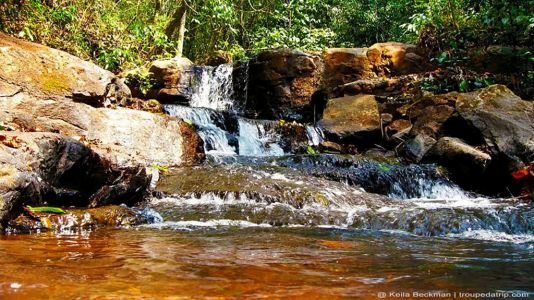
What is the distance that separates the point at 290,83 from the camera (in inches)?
504

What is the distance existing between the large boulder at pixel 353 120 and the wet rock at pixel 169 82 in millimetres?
4640

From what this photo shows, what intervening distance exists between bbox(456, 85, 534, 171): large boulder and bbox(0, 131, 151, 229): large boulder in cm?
638

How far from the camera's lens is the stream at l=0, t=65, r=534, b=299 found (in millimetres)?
2006

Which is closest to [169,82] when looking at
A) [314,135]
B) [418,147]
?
[314,135]

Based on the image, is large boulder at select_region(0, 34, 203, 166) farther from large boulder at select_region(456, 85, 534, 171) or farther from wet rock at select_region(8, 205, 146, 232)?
large boulder at select_region(456, 85, 534, 171)

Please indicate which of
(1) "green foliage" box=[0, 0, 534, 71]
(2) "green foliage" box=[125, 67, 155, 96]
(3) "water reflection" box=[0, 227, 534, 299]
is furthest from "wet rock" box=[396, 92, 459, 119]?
(3) "water reflection" box=[0, 227, 534, 299]

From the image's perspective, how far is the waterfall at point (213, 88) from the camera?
43.8 feet

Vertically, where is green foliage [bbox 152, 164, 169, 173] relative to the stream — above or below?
above

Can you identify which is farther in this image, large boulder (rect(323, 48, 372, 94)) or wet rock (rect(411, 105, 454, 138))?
large boulder (rect(323, 48, 372, 94))

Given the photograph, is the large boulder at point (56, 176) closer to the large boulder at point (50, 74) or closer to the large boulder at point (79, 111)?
the large boulder at point (79, 111)

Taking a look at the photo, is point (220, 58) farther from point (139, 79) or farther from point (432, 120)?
point (432, 120)

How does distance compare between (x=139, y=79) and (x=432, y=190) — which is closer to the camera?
(x=432, y=190)

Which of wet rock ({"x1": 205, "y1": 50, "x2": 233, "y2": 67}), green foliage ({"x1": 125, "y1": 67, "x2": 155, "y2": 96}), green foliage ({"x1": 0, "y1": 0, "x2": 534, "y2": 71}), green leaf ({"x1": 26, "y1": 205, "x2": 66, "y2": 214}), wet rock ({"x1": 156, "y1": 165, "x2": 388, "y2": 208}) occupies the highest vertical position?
wet rock ({"x1": 205, "y1": 50, "x2": 233, "y2": 67})

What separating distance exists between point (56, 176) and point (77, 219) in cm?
99
